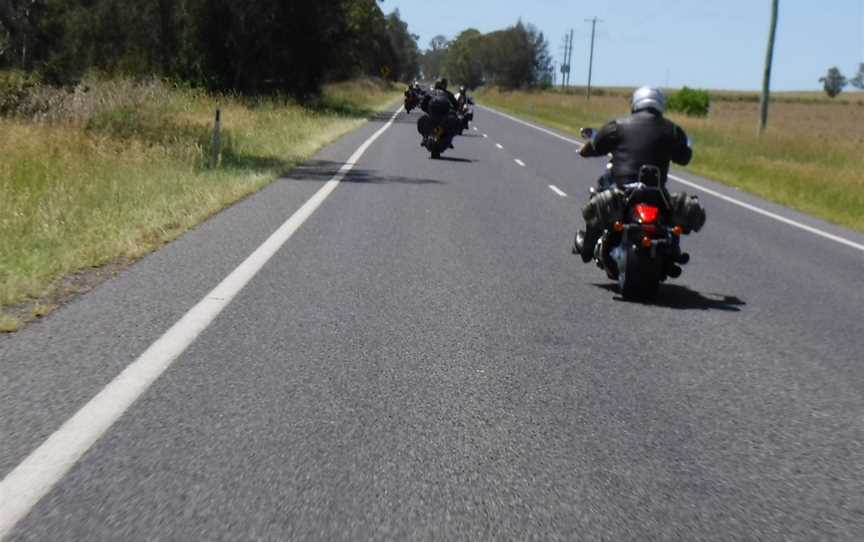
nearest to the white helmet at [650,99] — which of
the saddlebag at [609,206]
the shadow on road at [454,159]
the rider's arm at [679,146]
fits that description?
the rider's arm at [679,146]

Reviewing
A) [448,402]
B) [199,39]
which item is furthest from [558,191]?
[199,39]

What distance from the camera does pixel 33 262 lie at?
8906mm

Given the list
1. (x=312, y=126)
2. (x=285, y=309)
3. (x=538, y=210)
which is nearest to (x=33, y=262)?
(x=285, y=309)

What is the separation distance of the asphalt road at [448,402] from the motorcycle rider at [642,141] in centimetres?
103

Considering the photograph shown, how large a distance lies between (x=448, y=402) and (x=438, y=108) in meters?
20.7

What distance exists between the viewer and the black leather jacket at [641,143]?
8.97 metres

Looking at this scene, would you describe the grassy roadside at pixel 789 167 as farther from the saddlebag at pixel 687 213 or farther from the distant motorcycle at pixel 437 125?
the saddlebag at pixel 687 213

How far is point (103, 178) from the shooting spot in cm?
1465

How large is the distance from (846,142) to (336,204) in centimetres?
2907

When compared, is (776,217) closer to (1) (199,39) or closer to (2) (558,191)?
(2) (558,191)

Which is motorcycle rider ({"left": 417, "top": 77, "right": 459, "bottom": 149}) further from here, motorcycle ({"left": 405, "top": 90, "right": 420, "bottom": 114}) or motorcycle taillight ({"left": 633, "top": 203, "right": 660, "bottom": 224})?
motorcycle taillight ({"left": 633, "top": 203, "right": 660, "bottom": 224})

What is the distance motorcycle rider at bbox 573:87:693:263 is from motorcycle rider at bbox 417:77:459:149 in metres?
16.6

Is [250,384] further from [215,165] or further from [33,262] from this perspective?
[215,165]

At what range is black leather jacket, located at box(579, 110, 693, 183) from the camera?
29.4 ft
